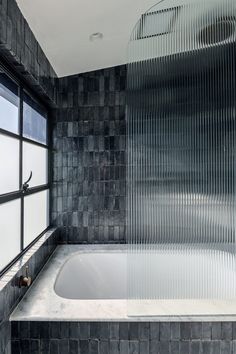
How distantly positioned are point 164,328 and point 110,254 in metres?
1.27

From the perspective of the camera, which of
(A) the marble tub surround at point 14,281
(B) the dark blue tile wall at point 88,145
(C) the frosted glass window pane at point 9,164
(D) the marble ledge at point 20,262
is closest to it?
(A) the marble tub surround at point 14,281

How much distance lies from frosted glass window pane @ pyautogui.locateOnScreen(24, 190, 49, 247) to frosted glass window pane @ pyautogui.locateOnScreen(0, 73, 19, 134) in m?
0.61

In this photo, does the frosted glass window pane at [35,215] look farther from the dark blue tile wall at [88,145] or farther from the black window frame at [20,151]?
the dark blue tile wall at [88,145]

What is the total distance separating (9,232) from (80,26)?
157cm

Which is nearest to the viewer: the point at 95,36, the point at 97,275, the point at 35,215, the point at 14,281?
the point at 14,281

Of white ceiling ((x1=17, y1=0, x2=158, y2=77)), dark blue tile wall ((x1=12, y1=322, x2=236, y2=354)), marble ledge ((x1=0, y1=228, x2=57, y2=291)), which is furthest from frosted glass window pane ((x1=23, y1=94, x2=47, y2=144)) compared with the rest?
dark blue tile wall ((x1=12, y1=322, x2=236, y2=354))

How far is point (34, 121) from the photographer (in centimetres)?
237

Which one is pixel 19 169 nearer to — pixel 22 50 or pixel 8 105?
pixel 8 105

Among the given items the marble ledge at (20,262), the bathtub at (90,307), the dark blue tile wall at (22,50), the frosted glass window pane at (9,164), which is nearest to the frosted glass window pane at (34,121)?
the dark blue tile wall at (22,50)

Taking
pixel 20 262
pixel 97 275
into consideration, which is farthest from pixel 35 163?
pixel 97 275

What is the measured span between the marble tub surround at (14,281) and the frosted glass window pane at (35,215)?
0.10m

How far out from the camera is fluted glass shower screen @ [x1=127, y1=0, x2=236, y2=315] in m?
1.47

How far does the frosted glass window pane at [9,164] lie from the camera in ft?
5.32

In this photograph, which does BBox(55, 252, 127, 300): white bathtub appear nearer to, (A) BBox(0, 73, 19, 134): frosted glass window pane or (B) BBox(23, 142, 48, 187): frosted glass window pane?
(B) BBox(23, 142, 48, 187): frosted glass window pane
